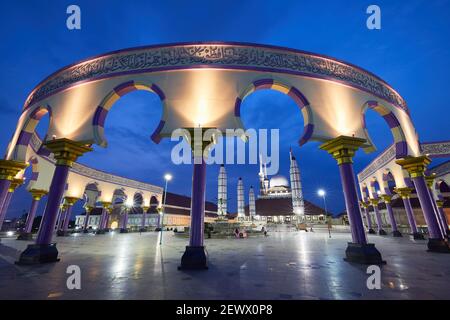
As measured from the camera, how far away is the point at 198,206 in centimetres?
603

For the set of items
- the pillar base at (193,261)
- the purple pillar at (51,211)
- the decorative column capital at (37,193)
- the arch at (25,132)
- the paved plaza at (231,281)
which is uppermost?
the arch at (25,132)

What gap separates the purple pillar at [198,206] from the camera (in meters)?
5.81

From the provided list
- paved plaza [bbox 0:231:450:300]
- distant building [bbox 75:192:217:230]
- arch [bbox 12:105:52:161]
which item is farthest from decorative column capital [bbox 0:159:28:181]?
distant building [bbox 75:192:217:230]

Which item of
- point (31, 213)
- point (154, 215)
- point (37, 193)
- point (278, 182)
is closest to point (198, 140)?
point (37, 193)

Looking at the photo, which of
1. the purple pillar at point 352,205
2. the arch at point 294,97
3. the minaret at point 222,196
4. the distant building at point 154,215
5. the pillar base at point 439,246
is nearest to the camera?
the purple pillar at point 352,205

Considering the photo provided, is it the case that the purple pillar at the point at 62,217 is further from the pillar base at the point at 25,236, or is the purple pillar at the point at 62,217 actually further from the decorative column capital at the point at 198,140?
the decorative column capital at the point at 198,140

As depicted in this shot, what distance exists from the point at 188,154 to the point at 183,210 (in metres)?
42.2

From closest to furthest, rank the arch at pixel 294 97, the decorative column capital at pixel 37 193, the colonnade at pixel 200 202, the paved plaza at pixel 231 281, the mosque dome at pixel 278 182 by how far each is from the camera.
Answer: the paved plaza at pixel 231 281, the colonnade at pixel 200 202, the arch at pixel 294 97, the decorative column capital at pixel 37 193, the mosque dome at pixel 278 182

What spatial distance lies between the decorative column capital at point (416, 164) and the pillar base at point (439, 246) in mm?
2613

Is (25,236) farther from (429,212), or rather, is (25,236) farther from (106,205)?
(429,212)

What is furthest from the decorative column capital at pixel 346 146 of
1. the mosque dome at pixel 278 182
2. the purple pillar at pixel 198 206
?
the mosque dome at pixel 278 182
